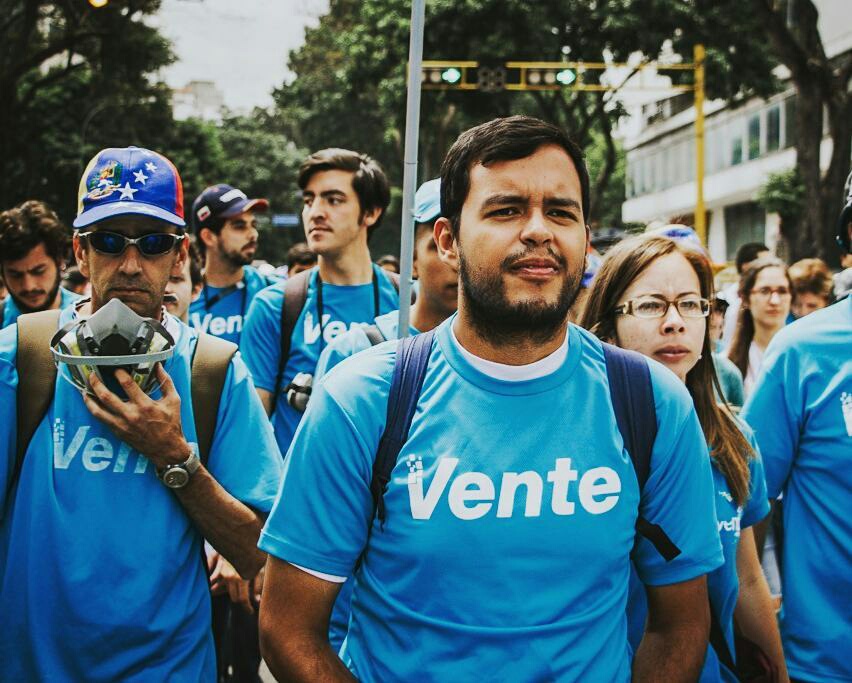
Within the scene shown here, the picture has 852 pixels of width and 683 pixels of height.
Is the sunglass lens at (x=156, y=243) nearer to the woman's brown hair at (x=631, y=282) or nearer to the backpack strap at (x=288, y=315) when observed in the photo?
the woman's brown hair at (x=631, y=282)

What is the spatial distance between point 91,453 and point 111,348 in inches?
11.6

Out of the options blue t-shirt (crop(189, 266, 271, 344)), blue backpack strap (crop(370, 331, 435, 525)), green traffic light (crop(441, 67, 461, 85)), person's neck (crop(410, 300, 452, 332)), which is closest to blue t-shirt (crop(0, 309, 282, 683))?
blue backpack strap (crop(370, 331, 435, 525))

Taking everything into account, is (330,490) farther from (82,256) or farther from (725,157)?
(725,157)

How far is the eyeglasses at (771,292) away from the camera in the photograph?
6.08 meters

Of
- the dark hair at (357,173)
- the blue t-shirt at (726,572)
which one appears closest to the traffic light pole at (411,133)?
the blue t-shirt at (726,572)

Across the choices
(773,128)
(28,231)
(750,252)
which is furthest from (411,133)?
(773,128)

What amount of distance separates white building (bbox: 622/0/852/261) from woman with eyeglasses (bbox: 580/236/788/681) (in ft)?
90.6

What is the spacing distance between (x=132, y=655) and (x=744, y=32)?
20516mm

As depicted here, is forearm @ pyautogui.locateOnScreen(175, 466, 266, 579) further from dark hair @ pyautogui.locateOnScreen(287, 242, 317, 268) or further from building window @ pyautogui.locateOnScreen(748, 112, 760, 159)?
building window @ pyautogui.locateOnScreen(748, 112, 760, 159)

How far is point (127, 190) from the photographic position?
267cm

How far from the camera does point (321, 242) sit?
15.8 feet

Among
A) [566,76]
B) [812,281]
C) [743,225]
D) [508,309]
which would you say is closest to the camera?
[508,309]

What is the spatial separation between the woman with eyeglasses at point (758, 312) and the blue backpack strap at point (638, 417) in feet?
13.3

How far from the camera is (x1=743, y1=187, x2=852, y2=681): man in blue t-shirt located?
2.87 m
